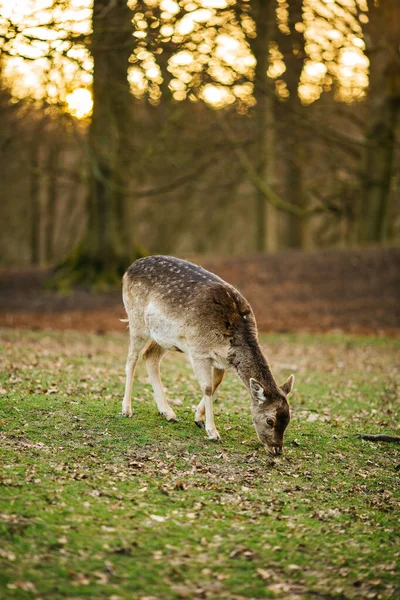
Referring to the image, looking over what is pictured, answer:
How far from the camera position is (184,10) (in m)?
12.3

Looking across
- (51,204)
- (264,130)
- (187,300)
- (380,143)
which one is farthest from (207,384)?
(51,204)

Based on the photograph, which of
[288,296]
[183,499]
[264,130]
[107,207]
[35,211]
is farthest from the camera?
[35,211]

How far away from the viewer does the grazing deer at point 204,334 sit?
7.94 metres

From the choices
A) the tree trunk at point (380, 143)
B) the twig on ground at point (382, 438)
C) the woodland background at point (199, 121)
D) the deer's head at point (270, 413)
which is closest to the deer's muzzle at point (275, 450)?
the deer's head at point (270, 413)

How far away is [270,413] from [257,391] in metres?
0.27

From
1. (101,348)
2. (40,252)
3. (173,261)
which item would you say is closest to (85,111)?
(101,348)

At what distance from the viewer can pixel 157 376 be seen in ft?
30.5

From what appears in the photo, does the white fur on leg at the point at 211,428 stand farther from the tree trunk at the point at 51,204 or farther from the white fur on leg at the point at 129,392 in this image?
the tree trunk at the point at 51,204

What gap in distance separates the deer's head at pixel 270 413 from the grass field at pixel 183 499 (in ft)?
0.67

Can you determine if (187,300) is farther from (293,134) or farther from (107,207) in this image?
(293,134)

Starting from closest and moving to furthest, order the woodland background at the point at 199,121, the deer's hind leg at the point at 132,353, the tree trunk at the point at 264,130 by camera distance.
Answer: the deer's hind leg at the point at 132,353
the woodland background at the point at 199,121
the tree trunk at the point at 264,130

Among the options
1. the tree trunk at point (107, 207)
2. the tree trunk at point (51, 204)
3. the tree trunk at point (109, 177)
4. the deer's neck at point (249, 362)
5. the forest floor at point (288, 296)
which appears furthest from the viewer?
the tree trunk at point (51, 204)

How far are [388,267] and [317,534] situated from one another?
17.9 meters

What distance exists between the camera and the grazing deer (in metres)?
7.94
